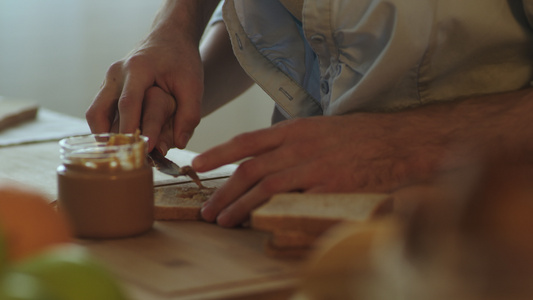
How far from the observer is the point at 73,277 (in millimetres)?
446

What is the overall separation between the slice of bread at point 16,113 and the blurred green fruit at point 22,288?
64.7 inches

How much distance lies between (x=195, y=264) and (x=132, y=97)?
0.54m

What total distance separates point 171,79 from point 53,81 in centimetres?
283

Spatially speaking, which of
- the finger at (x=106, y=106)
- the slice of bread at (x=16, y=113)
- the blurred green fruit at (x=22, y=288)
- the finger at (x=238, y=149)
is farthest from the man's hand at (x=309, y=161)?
the slice of bread at (x=16, y=113)

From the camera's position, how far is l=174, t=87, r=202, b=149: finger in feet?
4.14

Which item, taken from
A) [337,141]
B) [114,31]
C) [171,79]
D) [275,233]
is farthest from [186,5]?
[114,31]

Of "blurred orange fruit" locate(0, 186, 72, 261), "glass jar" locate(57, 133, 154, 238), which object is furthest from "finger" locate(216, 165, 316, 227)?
"blurred orange fruit" locate(0, 186, 72, 261)

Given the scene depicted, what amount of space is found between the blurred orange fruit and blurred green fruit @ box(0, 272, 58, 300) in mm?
154

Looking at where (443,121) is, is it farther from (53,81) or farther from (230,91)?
(53,81)

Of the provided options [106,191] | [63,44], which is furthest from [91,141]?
[63,44]

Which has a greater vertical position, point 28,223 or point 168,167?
point 28,223

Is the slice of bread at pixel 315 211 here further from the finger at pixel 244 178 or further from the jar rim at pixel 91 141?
the jar rim at pixel 91 141

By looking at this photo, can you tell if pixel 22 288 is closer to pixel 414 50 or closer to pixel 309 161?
pixel 309 161

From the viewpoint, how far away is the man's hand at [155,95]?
121 cm
